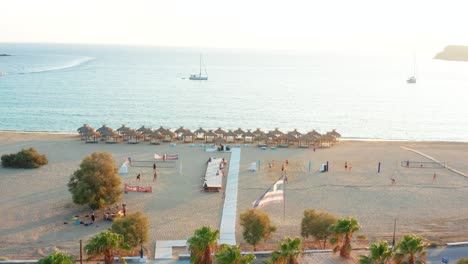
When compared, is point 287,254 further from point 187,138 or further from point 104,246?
point 187,138

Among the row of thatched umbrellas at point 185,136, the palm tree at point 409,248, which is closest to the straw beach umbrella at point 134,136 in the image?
the row of thatched umbrellas at point 185,136

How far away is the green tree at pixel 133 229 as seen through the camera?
53.2 ft

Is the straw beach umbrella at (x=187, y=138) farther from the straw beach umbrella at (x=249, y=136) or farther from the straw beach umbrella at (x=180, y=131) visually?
the straw beach umbrella at (x=249, y=136)

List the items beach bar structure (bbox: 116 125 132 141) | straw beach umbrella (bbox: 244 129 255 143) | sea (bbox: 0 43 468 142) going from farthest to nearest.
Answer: sea (bbox: 0 43 468 142)
straw beach umbrella (bbox: 244 129 255 143)
beach bar structure (bbox: 116 125 132 141)

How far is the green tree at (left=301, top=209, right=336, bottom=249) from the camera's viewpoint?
686 inches

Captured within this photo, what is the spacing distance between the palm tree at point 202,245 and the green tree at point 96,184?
29.8ft

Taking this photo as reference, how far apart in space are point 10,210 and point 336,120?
43117 mm

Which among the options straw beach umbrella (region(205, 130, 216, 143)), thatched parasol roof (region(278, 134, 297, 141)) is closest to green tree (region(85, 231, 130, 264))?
straw beach umbrella (region(205, 130, 216, 143))

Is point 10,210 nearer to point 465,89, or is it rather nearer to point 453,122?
point 453,122

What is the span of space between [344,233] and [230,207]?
25.7 feet

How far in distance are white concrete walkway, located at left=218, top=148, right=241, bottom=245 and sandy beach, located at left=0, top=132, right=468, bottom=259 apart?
317mm

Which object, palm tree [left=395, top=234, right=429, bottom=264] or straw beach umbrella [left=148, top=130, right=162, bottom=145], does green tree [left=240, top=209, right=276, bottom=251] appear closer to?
palm tree [left=395, top=234, right=429, bottom=264]

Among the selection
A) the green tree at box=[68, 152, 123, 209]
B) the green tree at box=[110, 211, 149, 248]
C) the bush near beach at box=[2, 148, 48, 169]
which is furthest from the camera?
the bush near beach at box=[2, 148, 48, 169]

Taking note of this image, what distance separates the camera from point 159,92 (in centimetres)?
8200
